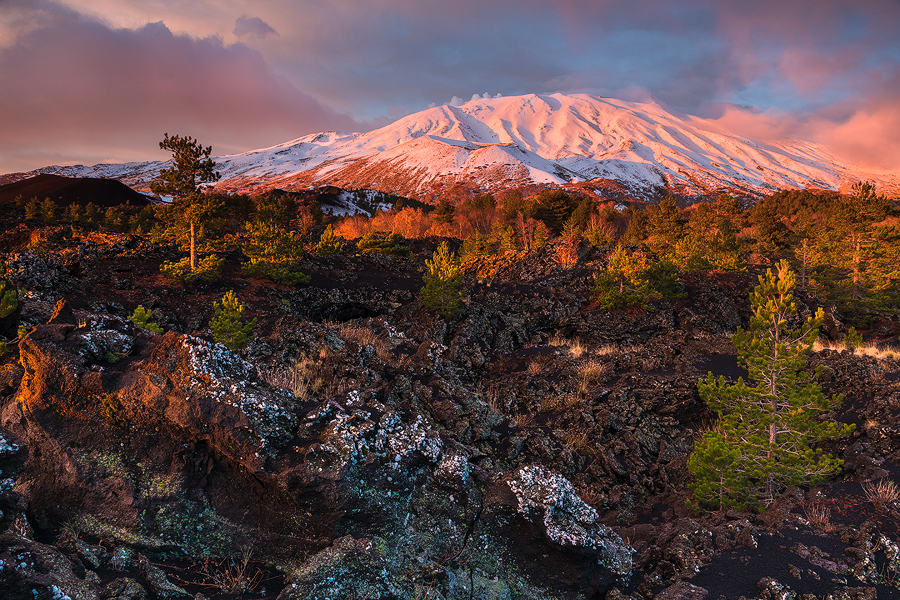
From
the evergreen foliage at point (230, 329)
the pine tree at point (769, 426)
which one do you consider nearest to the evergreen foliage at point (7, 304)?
the evergreen foliage at point (230, 329)

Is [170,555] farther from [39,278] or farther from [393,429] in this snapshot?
[39,278]

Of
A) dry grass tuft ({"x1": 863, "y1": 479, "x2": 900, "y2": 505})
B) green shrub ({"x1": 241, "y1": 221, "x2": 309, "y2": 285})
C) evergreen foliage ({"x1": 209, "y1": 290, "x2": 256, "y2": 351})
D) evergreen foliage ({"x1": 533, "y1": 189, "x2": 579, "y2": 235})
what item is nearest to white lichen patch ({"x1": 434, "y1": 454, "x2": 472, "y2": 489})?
dry grass tuft ({"x1": 863, "y1": 479, "x2": 900, "y2": 505})

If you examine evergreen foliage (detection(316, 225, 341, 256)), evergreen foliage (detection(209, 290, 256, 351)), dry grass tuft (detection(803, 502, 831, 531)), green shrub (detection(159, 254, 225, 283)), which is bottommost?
dry grass tuft (detection(803, 502, 831, 531))

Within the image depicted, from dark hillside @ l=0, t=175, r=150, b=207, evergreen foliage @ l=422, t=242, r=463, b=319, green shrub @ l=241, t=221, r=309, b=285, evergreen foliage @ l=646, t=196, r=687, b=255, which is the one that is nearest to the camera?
evergreen foliage @ l=422, t=242, r=463, b=319

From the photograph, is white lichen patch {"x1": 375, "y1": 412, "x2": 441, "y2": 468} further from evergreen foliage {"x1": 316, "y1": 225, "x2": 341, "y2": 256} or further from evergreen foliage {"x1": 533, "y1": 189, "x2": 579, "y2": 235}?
evergreen foliage {"x1": 533, "y1": 189, "x2": 579, "y2": 235}

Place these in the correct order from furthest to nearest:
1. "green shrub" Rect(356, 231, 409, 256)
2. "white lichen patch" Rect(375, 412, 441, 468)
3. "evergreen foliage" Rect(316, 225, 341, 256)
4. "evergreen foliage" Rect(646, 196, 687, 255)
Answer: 1. "evergreen foliage" Rect(646, 196, 687, 255)
2. "green shrub" Rect(356, 231, 409, 256)
3. "evergreen foliage" Rect(316, 225, 341, 256)
4. "white lichen patch" Rect(375, 412, 441, 468)

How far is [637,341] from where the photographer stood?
50.2 feet

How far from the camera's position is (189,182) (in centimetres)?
1563

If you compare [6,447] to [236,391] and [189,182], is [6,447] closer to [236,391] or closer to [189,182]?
[236,391]

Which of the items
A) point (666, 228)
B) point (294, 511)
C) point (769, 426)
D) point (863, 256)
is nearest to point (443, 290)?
point (769, 426)

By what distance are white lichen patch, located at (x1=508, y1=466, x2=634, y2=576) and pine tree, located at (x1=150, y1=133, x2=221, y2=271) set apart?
15.5 m

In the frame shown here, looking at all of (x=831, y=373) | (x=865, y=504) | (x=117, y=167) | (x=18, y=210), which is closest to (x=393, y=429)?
(x=865, y=504)

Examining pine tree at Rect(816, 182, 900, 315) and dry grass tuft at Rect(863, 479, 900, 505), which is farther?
pine tree at Rect(816, 182, 900, 315)

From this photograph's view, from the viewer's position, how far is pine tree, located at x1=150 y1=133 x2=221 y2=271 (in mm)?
15148
